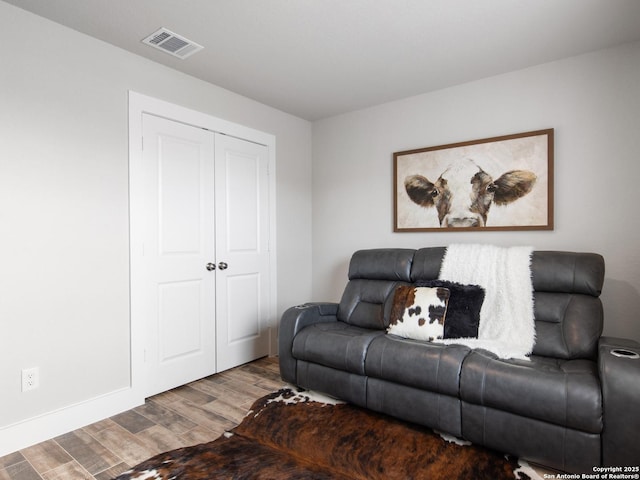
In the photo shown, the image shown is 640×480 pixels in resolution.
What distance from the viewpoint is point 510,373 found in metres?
1.91

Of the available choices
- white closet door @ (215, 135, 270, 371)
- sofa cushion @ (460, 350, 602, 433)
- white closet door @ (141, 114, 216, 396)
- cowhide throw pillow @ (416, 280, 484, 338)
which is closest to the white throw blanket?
cowhide throw pillow @ (416, 280, 484, 338)

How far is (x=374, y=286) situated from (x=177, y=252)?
1.65m

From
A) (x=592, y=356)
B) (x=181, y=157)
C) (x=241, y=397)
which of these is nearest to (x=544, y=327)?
(x=592, y=356)

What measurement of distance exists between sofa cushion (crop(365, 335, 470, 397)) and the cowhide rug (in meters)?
0.29

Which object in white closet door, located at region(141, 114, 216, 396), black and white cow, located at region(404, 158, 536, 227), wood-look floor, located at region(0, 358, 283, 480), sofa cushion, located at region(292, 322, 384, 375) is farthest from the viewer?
black and white cow, located at region(404, 158, 536, 227)

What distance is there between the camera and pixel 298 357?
2.75 meters

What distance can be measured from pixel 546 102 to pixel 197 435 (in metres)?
3.41

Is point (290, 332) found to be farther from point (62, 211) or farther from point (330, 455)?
point (62, 211)

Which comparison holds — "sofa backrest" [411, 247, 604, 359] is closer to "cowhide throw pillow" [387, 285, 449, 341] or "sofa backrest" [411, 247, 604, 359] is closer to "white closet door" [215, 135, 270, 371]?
"cowhide throw pillow" [387, 285, 449, 341]

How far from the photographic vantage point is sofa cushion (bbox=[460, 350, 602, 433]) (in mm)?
1710

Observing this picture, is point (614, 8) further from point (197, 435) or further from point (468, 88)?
point (197, 435)

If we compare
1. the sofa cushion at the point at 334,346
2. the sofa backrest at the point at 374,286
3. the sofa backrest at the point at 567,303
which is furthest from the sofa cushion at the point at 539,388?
the sofa backrest at the point at 374,286

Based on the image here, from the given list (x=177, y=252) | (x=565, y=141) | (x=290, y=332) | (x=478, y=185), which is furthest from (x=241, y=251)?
(x=565, y=141)

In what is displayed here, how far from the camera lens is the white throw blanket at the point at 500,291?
7.63 feet
